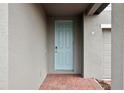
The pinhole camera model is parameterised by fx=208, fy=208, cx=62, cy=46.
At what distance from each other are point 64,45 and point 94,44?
5.03 feet

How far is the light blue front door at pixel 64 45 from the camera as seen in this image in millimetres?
8594

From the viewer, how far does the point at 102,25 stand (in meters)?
7.49

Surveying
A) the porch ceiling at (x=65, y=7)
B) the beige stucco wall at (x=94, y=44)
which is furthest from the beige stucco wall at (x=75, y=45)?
the porch ceiling at (x=65, y=7)

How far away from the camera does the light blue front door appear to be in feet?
28.2

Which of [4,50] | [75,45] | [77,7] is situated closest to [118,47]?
[4,50]

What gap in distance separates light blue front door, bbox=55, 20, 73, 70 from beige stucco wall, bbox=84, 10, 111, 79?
1153 mm

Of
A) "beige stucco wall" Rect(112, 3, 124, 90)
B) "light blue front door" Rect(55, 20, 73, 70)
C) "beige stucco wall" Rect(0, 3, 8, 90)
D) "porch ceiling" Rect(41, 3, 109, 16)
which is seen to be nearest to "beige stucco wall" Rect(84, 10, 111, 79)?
"porch ceiling" Rect(41, 3, 109, 16)

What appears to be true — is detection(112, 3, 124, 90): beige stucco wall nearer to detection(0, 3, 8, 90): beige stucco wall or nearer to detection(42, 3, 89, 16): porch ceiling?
detection(0, 3, 8, 90): beige stucco wall

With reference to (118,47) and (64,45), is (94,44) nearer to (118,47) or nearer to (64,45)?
(64,45)

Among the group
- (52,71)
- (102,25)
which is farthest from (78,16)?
(52,71)

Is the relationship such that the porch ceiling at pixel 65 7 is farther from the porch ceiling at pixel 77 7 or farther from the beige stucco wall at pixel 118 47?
the beige stucco wall at pixel 118 47

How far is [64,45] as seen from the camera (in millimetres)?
8648

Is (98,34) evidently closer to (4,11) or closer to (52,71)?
(52,71)

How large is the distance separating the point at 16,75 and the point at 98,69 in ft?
16.4
